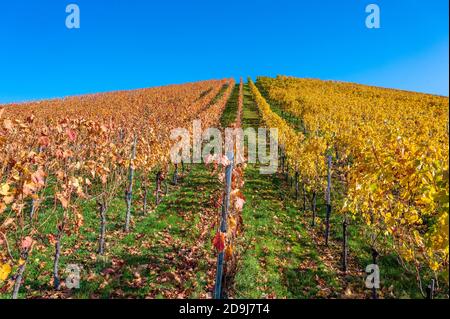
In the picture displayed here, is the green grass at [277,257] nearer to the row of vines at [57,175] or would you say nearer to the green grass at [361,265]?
the green grass at [361,265]

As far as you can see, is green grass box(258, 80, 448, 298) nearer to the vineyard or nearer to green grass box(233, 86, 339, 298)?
the vineyard

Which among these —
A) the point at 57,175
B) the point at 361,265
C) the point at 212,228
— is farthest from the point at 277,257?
the point at 57,175

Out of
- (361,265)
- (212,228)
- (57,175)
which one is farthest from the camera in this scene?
(361,265)

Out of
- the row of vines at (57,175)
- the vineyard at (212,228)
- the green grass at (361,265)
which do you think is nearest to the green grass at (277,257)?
the vineyard at (212,228)

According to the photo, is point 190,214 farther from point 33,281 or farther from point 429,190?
point 429,190

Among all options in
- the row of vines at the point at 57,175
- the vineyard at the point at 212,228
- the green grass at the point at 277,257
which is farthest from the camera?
the green grass at the point at 277,257

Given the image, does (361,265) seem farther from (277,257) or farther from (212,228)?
(212,228)

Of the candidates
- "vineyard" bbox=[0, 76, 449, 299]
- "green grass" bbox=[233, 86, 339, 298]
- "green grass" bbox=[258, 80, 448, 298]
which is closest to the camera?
"vineyard" bbox=[0, 76, 449, 299]

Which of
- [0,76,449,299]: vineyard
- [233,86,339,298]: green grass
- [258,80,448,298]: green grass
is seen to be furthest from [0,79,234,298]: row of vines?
[258,80,448,298]: green grass

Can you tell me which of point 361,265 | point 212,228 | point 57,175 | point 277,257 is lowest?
point 361,265

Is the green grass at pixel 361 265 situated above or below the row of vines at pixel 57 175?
below

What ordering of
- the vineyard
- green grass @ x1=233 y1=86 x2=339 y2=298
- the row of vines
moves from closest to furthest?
the row of vines
the vineyard
green grass @ x1=233 y1=86 x2=339 y2=298

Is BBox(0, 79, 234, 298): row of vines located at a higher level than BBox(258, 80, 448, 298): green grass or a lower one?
higher
